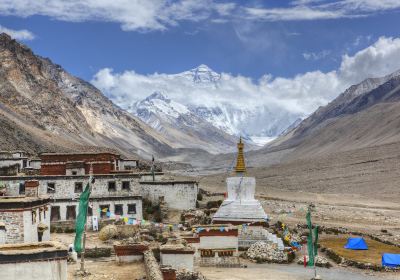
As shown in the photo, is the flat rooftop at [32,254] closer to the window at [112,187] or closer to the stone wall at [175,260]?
the stone wall at [175,260]

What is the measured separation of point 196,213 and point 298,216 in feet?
49.1

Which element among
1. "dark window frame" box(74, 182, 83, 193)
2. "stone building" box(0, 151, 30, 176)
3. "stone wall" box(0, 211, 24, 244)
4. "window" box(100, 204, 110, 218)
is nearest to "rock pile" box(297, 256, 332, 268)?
"stone wall" box(0, 211, 24, 244)

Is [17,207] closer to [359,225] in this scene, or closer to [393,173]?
[359,225]

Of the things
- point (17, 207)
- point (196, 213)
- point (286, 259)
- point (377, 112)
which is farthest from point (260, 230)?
point (377, 112)

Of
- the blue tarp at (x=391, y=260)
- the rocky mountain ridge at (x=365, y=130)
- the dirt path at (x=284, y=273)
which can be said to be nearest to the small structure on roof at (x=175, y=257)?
the dirt path at (x=284, y=273)

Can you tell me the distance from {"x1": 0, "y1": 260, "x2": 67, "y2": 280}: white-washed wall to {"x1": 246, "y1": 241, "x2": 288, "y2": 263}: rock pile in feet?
54.2

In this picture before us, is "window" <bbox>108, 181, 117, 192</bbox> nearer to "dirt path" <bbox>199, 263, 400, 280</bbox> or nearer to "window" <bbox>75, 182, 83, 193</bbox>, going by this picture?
"window" <bbox>75, 182, 83, 193</bbox>

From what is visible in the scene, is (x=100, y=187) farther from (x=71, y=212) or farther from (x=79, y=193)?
(x=71, y=212)

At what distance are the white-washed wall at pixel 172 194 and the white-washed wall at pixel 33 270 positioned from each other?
27.8 m

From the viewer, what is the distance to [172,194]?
4066cm

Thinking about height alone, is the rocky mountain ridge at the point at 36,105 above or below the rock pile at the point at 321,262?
above

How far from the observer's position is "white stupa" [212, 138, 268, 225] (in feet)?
100.0

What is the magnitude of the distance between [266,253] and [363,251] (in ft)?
20.9

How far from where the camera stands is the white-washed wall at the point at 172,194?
133 feet
